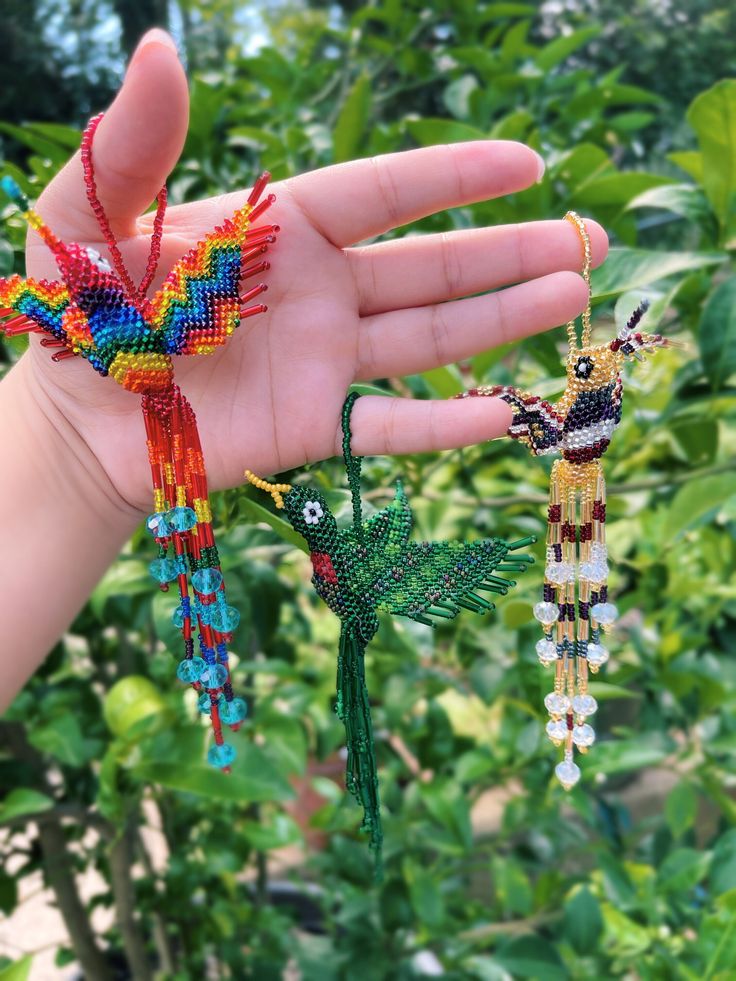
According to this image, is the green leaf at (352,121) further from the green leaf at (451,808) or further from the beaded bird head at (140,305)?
the green leaf at (451,808)

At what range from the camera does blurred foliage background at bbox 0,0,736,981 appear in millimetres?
780

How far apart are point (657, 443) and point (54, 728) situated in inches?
33.3

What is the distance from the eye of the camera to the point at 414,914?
3.78ft

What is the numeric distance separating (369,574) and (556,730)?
184 mm

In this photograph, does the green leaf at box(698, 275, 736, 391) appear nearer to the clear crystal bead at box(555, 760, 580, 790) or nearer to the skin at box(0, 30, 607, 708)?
the skin at box(0, 30, 607, 708)

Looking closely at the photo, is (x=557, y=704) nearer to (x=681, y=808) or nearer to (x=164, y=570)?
(x=164, y=570)

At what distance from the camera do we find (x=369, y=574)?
0.58m

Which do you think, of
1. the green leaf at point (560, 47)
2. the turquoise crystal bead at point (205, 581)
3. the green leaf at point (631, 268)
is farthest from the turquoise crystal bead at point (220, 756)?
the green leaf at point (560, 47)

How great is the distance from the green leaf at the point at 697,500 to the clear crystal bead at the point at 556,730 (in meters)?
0.35

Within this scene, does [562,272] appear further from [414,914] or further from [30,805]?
[414,914]

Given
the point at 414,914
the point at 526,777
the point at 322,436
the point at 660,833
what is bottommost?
the point at 414,914

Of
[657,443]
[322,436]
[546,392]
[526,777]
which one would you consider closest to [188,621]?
[322,436]

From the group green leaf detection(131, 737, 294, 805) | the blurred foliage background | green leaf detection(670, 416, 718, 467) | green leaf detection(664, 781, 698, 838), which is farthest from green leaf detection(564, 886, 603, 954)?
green leaf detection(670, 416, 718, 467)

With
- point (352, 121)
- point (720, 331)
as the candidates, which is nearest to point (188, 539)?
point (720, 331)
